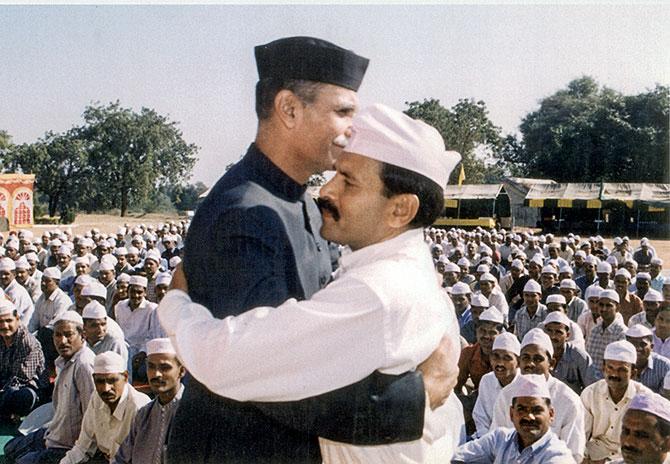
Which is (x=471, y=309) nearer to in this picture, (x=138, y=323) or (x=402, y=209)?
(x=138, y=323)

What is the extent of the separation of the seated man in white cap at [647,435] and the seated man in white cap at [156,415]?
7.34ft

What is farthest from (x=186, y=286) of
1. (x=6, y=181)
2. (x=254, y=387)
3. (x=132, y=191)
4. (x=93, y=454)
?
(x=6, y=181)

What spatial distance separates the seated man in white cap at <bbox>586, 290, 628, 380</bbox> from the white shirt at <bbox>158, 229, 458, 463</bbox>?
18.4 feet

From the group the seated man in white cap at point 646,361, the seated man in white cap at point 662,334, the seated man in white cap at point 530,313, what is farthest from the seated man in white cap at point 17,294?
the seated man in white cap at point 662,334

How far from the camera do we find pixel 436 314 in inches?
46.1

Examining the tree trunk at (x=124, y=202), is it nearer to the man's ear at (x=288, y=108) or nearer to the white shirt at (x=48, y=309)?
the white shirt at (x=48, y=309)

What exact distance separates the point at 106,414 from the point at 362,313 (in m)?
3.54

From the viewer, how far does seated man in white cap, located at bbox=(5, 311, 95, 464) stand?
4445 millimetres

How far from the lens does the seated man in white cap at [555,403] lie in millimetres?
4133

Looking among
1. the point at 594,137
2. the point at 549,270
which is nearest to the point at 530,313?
the point at 549,270

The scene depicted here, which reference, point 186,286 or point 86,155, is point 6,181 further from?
point 186,286

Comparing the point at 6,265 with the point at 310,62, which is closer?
the point at 310,62

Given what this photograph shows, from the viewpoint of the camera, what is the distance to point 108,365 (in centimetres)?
416

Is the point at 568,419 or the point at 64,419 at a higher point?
the point at 568,419
